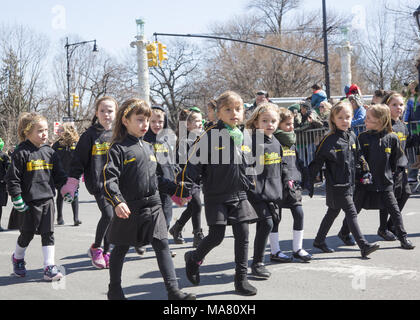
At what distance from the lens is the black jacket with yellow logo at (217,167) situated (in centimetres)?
450

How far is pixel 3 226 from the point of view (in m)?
10.0

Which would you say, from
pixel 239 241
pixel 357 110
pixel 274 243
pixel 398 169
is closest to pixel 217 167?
pixel 239 241

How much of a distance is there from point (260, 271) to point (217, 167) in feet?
3.88

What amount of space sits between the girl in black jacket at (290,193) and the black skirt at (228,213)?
122cm

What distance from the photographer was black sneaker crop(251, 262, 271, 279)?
4.96 meters

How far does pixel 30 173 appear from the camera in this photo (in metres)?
5.46

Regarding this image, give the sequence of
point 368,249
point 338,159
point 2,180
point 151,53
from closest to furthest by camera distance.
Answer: point 368,249, point 338,159, point 2,180, point 151,53

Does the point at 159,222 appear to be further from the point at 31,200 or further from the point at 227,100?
the point at 31,200

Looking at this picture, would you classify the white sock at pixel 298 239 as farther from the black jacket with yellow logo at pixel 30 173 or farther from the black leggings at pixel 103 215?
the black jacket with yellow logo at pixel 30 173

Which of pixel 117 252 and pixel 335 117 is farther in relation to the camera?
pixel 335 117

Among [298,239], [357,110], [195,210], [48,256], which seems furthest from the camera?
[357,110]

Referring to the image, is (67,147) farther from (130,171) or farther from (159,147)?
(130,171)

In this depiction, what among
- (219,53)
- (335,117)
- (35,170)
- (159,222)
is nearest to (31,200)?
(35,170)
